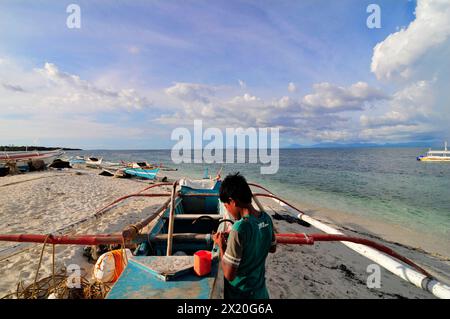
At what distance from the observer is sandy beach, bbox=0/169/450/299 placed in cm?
474

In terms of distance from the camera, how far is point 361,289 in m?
4.80

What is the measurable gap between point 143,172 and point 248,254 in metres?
22.5

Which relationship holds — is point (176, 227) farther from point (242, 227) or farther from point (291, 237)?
point (242, 227)

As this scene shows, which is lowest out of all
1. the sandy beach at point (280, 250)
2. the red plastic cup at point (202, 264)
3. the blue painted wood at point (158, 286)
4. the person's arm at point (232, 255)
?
the sandy beach at point (280, 250)

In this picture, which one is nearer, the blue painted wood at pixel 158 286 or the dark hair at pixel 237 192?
the dark hair at pixel 237 192

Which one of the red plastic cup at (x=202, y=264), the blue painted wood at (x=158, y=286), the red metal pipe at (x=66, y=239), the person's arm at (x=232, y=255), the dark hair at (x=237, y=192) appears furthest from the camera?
the red metal pipe at (x=66, y=239)

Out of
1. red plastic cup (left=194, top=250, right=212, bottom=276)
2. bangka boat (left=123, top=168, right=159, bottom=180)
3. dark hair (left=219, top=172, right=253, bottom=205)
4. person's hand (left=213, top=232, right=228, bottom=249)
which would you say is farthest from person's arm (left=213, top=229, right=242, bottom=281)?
bangka boat (left=123, top=168, right=159, bottom=180)

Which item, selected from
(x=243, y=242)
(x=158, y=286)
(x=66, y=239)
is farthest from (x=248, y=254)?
(x=66, y=239)

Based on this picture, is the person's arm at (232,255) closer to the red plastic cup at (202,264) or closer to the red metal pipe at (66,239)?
the red plastic cup at (202,264)

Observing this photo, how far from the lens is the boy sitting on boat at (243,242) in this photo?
6.12 feet

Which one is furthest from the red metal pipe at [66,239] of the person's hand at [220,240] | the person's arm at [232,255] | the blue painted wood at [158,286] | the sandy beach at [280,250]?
the person's arm at [232,255]

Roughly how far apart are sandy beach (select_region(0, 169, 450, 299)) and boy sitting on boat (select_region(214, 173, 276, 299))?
8.92 ft
